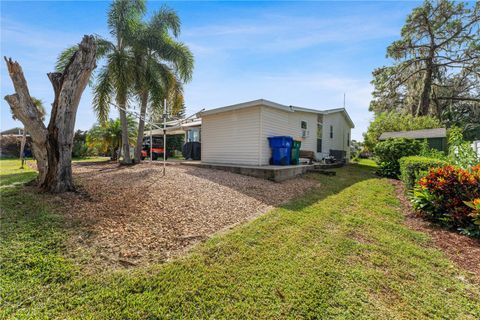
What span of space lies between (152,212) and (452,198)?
219 inches

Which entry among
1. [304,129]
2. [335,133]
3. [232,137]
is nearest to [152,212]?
[232,137]

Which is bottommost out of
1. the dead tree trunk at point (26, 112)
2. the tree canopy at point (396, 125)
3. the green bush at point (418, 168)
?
the green bush at point (418, 168)

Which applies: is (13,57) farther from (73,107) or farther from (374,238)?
(374,238)

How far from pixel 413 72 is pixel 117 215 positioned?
2573 centimetres

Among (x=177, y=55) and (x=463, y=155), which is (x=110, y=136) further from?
(x=463, y=155)

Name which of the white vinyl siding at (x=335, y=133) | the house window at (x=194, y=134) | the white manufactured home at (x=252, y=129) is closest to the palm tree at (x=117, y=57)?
the white manufactured home at (x=252, y=129)

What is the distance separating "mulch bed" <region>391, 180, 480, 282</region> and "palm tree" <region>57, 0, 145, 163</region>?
11.3 meters

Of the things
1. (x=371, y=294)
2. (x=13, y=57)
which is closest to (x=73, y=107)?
(x=13, y=57)

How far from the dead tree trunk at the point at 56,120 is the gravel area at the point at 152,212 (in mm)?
600

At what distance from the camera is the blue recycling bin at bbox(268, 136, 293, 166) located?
367 inches

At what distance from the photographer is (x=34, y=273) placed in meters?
2.26

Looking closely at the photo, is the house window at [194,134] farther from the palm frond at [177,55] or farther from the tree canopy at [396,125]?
the tree canopy at [396,125]

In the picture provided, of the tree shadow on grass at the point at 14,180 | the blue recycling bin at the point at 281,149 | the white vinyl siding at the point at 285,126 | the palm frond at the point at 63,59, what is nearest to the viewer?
the tree shadow on grass at the point at 14,180

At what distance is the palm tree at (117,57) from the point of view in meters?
10.3
